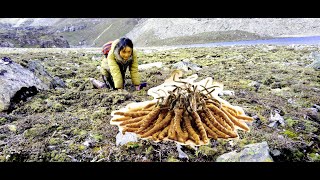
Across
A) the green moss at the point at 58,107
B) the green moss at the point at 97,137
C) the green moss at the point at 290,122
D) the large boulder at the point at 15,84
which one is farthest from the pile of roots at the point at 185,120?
the large boulder at the point at 15,84

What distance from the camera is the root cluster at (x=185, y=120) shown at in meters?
3.31

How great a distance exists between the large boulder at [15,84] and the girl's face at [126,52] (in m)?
1.53

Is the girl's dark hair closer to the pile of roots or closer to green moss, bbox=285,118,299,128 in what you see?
the pile of roots


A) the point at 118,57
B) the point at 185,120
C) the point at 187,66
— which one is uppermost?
the point at 118,57

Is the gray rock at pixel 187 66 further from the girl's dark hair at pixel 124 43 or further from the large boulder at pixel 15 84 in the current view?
the large boulder at pixel 15 84

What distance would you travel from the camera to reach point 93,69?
742cm

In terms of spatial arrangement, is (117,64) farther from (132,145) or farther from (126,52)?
(132,145)

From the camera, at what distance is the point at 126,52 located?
4.84 metres

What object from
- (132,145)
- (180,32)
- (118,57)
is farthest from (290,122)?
(180,32)

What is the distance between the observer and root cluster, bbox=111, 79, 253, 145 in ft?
10.9

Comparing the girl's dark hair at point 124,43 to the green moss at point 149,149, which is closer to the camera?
the green moss at point 149,149

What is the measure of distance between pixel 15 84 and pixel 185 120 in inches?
111
